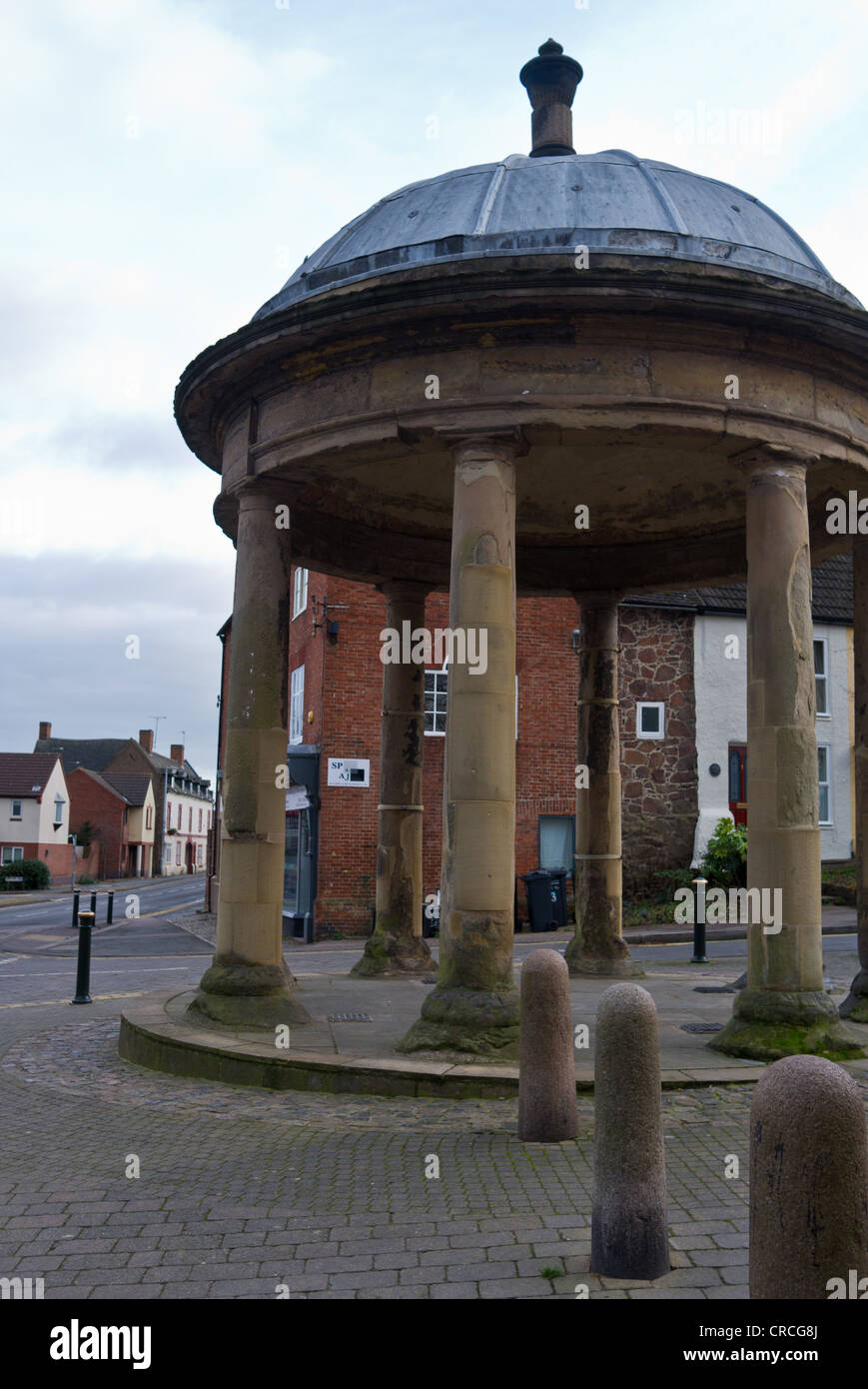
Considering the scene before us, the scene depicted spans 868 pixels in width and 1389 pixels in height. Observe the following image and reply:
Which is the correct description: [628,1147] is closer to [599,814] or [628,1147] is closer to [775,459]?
[775,459]

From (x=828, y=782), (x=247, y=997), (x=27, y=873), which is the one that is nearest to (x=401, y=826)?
(x=247, y=997)

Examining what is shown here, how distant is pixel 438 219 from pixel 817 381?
3.80 metres

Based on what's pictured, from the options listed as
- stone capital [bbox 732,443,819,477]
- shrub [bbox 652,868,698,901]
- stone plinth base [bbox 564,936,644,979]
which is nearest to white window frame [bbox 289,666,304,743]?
shrub [bbox 652,868,698,901]

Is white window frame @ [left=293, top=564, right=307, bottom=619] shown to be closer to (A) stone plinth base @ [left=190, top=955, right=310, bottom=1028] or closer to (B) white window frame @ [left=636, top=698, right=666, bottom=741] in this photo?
(B) white window frame @ [left=636, top=698, right=666, bottom=741]

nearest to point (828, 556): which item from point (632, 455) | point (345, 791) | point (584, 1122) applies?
point (632, 455)

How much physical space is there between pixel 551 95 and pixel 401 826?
8.96 m

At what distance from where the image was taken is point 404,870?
13469mm

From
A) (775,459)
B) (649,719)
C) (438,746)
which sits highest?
(775,459)

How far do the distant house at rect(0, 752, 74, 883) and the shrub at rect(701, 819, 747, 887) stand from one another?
168ft

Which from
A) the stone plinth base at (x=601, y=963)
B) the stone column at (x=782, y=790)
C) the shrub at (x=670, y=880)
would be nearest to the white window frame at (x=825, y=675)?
the shrub at (x=670, y=880)

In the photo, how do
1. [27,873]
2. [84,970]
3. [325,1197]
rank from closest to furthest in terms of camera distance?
[325,1197] → [84,970] → [27,873]

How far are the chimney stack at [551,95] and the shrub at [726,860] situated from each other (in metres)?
17.2

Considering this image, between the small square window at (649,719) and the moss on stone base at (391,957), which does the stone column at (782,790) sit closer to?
the moss on stone base at (391,957)

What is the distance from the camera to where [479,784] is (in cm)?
845
